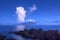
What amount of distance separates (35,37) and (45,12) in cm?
37

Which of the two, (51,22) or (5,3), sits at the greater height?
(5,3)

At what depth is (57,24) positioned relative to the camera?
165 cm

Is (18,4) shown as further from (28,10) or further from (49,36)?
(49,36)

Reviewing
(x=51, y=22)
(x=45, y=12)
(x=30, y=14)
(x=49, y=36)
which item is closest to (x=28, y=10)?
(x=30, y=14)

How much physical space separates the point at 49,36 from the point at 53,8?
0.39m

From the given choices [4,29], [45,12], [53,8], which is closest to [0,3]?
[4,29]

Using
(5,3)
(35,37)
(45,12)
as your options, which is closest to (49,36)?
(35,37)

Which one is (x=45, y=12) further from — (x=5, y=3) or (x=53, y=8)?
(x=5, y=3)

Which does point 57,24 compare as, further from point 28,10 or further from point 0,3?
point 0,3

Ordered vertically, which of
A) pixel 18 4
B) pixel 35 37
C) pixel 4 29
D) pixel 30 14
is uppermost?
pixel 18 4

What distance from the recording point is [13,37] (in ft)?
5.44

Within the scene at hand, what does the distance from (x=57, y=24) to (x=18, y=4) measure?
59 centimetres

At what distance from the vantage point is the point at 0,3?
168 centimetres

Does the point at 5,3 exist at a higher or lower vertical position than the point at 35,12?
higher
